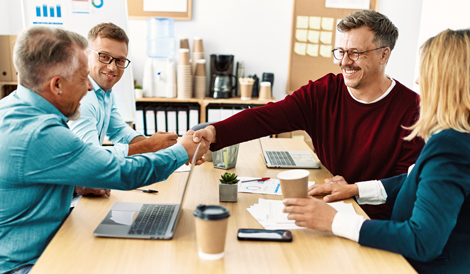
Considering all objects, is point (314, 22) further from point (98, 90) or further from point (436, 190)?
point (436, 190)

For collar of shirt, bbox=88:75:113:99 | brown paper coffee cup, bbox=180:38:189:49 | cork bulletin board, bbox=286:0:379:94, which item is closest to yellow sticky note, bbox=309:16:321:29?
cork bulletin board, bbox=286:0:379:94

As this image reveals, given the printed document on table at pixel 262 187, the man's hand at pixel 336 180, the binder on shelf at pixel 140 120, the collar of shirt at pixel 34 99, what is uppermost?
the collar of shirt at pixel 34 99

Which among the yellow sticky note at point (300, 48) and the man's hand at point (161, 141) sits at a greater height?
the yellow sticky note at point (300, 48)

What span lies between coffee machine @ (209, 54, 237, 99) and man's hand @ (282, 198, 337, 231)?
9.65ft

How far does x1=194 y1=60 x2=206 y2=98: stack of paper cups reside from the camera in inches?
162

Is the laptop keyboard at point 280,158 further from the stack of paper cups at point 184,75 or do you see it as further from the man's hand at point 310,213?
the stack of paper cups at point 184,75

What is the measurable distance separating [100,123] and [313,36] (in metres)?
2.81

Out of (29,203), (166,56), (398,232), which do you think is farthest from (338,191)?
(166,56)

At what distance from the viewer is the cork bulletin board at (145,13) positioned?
163 inches

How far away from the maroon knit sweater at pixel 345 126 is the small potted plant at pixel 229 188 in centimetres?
37

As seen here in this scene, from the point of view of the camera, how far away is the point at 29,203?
49.0 inches

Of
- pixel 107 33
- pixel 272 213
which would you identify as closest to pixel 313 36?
pixel 107 33

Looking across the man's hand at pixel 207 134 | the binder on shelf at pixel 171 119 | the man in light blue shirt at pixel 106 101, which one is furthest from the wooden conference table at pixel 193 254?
the binder on shelf at pixel 171 119

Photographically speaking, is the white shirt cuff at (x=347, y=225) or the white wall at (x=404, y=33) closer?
the white shirt cuff at (x=347, y=225)
